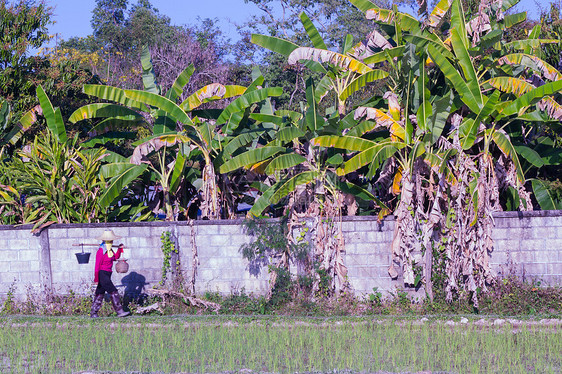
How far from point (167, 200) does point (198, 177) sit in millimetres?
844

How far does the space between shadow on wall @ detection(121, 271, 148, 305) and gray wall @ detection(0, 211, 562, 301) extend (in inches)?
0.7

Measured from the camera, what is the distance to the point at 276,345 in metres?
9.20

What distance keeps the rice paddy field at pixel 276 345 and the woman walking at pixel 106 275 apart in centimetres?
51

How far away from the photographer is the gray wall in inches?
450

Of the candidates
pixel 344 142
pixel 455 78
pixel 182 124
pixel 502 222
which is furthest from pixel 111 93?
pixel 502 222

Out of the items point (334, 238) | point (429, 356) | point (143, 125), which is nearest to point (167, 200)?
point (143, 125)

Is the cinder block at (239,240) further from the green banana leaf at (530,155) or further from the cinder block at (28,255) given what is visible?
the green banana leaf at (530,155)

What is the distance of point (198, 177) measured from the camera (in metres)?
13.9

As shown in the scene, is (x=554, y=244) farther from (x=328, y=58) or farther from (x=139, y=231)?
(x=139, y=231)

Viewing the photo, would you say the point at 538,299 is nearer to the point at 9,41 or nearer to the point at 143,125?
the point at 143,125

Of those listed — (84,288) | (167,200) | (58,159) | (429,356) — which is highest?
(58,159)

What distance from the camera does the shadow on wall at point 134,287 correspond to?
12.4 m

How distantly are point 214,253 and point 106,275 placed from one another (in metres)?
2.00

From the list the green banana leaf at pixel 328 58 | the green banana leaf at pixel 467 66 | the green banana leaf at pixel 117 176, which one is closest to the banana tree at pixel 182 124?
the green banana leaf at pixel 117 176
